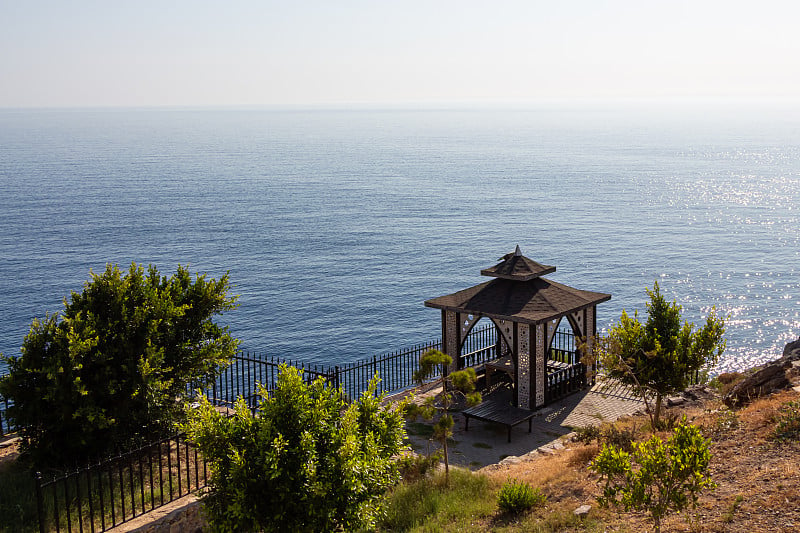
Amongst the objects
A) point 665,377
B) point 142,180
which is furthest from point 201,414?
point 142,180

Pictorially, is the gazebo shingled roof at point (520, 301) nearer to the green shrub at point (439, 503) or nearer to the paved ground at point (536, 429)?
the paved ground at point (536, 429)

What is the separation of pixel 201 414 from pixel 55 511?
4.23m

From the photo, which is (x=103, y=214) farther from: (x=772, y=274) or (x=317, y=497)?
(x=317, y=497)

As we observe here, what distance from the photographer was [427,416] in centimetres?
1529

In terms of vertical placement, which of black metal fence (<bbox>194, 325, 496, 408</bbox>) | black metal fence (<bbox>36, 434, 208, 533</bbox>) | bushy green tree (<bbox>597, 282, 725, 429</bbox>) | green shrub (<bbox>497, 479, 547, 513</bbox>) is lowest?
black metal fence (<bbox>194, 325, 496, 408</bbox>)

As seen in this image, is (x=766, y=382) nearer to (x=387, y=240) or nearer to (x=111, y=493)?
(x=111, y=493)

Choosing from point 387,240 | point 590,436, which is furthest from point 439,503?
point 387,240

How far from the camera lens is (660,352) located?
17.7 metres

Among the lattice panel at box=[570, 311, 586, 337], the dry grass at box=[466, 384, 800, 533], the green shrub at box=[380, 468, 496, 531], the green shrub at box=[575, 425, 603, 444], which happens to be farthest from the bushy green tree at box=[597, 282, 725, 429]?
the lattice panel at box=[570, 311, 586, 337]

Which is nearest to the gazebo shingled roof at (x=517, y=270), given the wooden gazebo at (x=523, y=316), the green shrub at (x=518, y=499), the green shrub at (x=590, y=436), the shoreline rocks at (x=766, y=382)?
the wooden gazebo at (x=523, y=316)

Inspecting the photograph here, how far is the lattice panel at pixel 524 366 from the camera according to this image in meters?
22.2

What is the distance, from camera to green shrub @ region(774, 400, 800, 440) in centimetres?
1424

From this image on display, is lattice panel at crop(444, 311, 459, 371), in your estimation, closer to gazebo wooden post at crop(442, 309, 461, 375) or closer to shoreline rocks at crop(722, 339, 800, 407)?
gazebo wooden post at crop(442, 309, 461, 375)

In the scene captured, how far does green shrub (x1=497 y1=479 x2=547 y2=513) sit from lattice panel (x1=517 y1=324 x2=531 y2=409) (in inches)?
332
